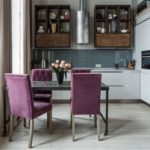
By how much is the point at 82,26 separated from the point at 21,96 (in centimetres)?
399

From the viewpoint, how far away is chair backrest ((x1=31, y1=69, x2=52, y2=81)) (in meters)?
5.28

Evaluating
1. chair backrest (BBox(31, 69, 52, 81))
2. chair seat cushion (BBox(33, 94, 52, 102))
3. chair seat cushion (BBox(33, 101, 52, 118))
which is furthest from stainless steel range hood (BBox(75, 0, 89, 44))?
chair seat cushion (BBox(33, 101, 52, 118))

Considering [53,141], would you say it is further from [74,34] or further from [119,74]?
[74,34]

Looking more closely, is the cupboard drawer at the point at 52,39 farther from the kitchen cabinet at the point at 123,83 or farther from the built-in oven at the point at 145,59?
the built-in oven at the point at 145,59

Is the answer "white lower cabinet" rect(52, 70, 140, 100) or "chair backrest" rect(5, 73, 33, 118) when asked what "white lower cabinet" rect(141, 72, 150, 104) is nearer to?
"white lower cabinet" rect(52, 70, 140, 100)

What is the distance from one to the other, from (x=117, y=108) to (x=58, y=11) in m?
3.03

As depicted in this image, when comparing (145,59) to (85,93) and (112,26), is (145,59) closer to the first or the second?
(112,26)

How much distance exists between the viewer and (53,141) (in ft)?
12.8

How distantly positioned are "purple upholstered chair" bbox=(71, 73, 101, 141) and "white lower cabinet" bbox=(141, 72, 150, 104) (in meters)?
2.81

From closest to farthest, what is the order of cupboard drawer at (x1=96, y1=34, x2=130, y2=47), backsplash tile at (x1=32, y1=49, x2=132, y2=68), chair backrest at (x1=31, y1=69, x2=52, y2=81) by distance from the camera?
1. chair backrest at (x1=31, y1=69, x2=52, y2=81)
2. cupboard drawer at (x1=96, y1=34, x2=130, y2=47)
3. backsplash tile at (x1=32, y1=49, x2=132, y2=68)

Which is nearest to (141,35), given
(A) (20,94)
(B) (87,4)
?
(B) (87,4)

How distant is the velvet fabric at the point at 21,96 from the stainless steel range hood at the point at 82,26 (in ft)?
12.4

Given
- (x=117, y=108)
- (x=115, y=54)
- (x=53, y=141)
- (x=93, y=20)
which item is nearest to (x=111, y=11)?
(x=93, y=20)

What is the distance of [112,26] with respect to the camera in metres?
7.47
